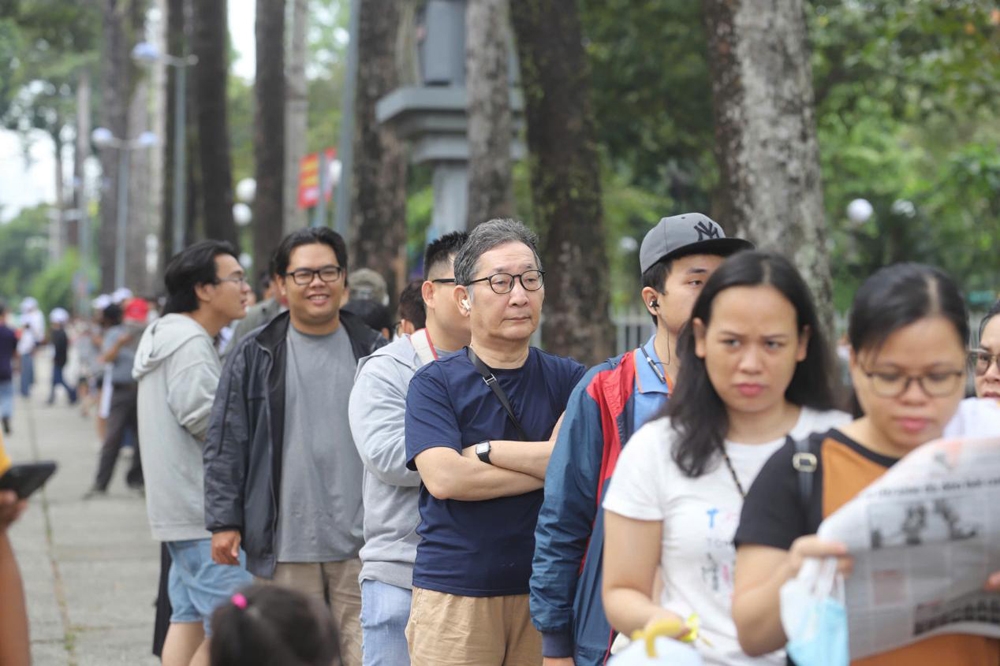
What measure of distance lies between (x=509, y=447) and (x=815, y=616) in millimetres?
1824

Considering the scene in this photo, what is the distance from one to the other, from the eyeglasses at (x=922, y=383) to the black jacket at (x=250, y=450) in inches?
132

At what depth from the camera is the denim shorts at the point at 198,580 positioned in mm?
6066

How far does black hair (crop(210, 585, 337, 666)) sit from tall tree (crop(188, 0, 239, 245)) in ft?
56.7

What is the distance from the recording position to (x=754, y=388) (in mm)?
2777

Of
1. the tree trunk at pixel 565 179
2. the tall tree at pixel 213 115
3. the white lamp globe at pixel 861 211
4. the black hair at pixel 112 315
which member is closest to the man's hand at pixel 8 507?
the tree trunk at pixel 565 179

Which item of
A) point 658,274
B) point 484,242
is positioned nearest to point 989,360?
point 658,274

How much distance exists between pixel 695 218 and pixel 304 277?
7.29 feet


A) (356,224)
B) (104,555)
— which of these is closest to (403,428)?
(104,555)

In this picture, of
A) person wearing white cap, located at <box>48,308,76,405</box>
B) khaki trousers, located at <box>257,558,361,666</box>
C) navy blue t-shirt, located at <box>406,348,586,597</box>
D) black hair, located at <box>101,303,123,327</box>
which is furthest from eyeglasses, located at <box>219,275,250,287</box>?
person wearing white cap, located at <box>48,308,76,405</box>

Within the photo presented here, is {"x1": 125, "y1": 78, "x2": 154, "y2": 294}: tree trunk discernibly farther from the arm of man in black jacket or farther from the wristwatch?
the wristwatch

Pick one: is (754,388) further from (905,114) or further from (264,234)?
(905,114)

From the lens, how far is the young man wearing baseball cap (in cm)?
367

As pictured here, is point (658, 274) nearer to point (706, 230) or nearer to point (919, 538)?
point (706, 230)

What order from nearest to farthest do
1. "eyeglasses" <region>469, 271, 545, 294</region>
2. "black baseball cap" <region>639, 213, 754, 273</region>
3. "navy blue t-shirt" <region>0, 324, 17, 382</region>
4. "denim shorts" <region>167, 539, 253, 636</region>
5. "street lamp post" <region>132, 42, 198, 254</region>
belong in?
"black baseball cap" <region>639, 213, 754, 273</region>
"eyeglasses" <region>469, 271, 545, 294</region>
"denim shorts" <region>167, 539, 253, 636</region>
"navy blue t-shirt" <region>0, 324, 17, 382</region>
"street lamp post" <region>132, 42, 198, 254</region>
